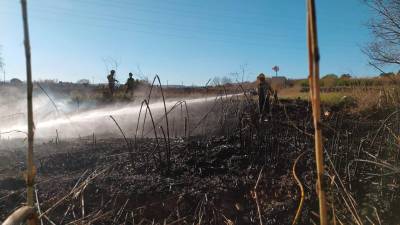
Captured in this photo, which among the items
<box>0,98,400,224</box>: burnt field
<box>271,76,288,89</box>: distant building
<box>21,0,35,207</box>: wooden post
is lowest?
<box>0,98,400,224</box>: burnt field

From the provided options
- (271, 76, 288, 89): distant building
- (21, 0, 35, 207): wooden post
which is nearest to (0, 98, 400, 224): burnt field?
(21, 0, 35, 207): wooden post

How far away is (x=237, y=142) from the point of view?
675cm

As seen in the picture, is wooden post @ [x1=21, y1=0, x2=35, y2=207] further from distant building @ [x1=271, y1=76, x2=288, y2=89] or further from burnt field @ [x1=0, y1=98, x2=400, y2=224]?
distant building @ [x1=271, y1=76, x2=288, y2=89]

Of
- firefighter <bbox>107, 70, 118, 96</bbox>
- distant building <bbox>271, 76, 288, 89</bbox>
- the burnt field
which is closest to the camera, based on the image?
the burnt field

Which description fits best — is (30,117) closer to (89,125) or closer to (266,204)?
(266,204)

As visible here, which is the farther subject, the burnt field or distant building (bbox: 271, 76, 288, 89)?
distant building (bbox: 271, 76, 288, 89)

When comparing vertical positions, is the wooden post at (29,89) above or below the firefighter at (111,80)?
below

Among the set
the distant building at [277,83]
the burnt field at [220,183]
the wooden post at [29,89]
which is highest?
the distant building at [277,83]

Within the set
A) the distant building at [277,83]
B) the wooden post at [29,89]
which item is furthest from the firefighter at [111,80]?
the wooden post at [29,89]

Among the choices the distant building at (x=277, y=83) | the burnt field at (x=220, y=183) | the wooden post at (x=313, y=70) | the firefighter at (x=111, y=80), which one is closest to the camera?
the wooden post at (x=313, y=70)

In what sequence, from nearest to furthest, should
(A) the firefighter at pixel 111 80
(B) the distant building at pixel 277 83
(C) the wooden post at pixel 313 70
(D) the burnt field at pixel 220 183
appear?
1. (C) the wooden post at pixel 313 70
2. (D) the burnt field at pixel 220 183
3. (B) the distant building at pixel 277 83
4. (A) the firefighter at pixel 111 80

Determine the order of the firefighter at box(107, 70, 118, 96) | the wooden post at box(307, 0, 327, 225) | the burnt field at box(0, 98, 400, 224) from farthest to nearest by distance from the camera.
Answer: the firefighter at box(107, 70, 118, 96) → the burnt field at box(0, 98, 400, 224) → the wooden post at box(307, 0, 327, 225)

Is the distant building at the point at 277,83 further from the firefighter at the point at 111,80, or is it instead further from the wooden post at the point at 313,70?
the wooden post at the point at 313,70

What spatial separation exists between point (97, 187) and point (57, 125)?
33.8 feet
